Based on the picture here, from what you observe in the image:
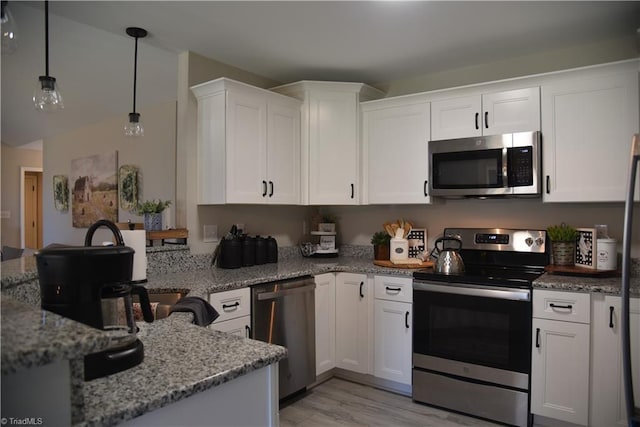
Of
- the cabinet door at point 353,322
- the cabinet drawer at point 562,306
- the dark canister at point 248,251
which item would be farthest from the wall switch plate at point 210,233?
the cabinet drawer at point 562,306

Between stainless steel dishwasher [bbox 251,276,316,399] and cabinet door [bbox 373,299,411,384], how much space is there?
0.46 m

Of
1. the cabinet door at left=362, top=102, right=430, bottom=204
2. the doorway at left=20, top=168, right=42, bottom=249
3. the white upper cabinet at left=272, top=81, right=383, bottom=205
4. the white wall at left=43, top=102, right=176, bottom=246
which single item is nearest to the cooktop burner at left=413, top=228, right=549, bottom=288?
the cabinet door at left=362, top=102, right=430, bottom=204

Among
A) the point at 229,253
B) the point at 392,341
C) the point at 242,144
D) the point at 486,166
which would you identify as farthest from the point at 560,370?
the point at 242,144

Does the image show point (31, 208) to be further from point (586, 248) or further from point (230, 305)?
point (586, 248)

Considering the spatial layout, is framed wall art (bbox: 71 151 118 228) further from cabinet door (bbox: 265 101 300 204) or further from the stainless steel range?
the stainless steel range

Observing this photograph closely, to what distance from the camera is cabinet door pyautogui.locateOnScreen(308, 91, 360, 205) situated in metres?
3.43

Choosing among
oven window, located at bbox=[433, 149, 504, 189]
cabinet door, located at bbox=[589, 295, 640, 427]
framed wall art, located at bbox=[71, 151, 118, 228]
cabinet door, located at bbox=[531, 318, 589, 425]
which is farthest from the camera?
framed wall art, located at bbox=[71, 151, 118, 228]

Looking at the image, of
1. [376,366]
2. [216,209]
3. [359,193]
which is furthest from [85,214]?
[376,366]

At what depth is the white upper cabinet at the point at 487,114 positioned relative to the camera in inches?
111

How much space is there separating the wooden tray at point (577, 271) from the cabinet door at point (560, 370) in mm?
349

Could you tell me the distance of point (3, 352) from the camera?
596 mm

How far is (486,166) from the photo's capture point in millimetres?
2924

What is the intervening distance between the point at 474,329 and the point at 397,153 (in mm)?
1399

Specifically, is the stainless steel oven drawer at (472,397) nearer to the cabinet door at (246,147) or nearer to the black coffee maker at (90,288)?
the cabinet door at (246,147)
